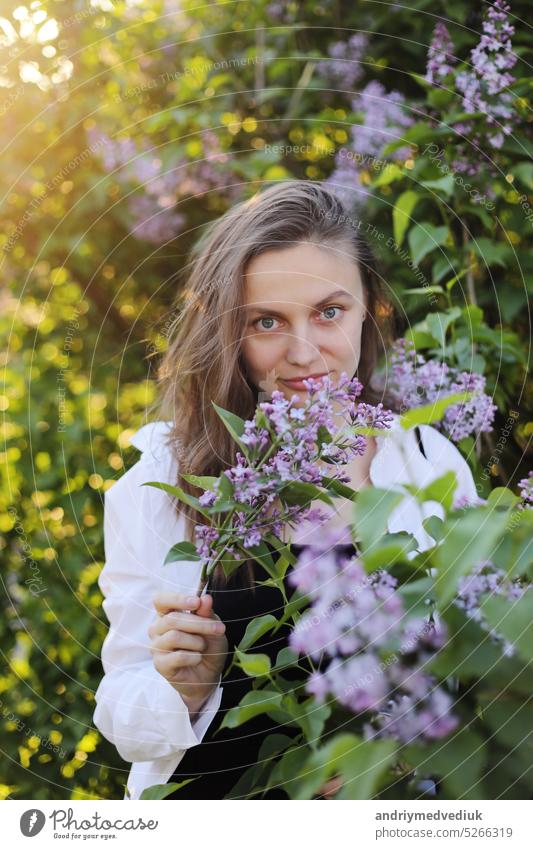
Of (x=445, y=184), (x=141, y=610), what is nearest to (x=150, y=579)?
(x=141, y=610)

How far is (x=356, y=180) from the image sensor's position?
115 centimetres

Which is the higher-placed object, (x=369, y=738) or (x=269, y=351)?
(x=269, y=351)

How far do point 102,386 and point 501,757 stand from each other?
3.74ft

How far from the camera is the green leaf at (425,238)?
101cm

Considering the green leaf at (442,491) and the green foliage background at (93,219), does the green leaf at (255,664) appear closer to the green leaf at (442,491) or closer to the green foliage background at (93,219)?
the green leaf at (442,491)

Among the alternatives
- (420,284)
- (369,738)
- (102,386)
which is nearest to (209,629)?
(369,738)

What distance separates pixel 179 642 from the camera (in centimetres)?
69

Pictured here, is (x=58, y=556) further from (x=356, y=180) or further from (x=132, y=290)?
(x=356, y=180)

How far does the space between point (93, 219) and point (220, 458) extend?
74cm

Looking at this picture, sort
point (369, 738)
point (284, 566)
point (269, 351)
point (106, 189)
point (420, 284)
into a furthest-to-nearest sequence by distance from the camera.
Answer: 1. point (106, 189)
2. point (420, 284)
3. point (269, 351)
4. point (284, 566)
5. point (369, 738)

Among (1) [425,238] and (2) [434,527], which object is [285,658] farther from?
(1) [425,238]

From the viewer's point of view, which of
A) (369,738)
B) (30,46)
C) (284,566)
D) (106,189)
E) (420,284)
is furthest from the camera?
(106,189)

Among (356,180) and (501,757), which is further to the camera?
(356,180)
